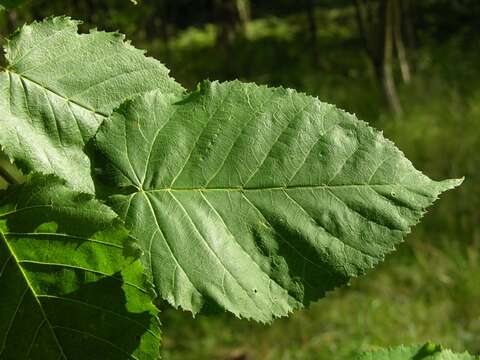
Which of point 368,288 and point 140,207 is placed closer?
point 140,207

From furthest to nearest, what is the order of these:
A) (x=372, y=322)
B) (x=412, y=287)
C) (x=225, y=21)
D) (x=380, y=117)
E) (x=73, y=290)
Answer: (x=225, y=21), (x=380, y=117), (x=412, y=287), (x=372, y=322), (x=73, y=290)

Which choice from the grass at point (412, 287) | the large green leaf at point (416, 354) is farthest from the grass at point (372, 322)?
the large green leaf at point (416, 354)

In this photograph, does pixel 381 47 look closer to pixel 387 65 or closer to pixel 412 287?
pixel 387 65

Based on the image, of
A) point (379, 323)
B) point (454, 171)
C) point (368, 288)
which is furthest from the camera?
point (454, 171)

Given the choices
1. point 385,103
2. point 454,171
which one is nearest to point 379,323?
point 454,171

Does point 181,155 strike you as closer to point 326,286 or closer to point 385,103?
point 326,286

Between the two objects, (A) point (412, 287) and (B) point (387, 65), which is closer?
(A) point (412, 287)

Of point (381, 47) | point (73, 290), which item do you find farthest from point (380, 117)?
point (73, 290)
